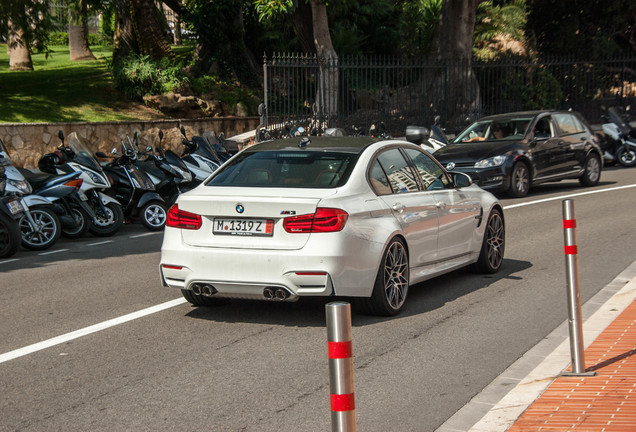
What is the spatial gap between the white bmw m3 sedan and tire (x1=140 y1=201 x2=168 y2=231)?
635 centimetres

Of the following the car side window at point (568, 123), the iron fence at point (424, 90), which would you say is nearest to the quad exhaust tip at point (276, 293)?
the car side window at point (568, 123)

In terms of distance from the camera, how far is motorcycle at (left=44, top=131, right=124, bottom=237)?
13.7 meters

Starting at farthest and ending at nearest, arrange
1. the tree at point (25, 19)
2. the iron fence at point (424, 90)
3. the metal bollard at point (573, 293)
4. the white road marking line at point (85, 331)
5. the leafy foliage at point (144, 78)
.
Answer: the leafy foliage at point (144, 78), the tree at point (25, 19), the iron fence at point (424, 90), the white road marking line at point (85, 331), the metal bollard at point (573, 293)

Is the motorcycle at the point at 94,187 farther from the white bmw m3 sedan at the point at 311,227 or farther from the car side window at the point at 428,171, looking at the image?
the car side window at the point at 428,171

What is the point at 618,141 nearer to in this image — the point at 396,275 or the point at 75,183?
the point at 75,183

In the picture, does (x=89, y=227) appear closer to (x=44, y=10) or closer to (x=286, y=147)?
(x=286, y=147)

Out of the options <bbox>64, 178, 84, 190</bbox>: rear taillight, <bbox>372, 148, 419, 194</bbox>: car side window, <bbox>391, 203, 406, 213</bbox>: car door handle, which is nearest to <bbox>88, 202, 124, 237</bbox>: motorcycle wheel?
<bbox>64, 178, 84, 190</bbox>: rear taillight

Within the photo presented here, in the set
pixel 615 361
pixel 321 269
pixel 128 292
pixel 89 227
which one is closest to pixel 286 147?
pixel 321 269

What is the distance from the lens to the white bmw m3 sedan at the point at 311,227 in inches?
277

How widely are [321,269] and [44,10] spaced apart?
21319 mm

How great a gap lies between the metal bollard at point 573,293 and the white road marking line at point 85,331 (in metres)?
3.86

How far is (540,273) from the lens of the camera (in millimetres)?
9891

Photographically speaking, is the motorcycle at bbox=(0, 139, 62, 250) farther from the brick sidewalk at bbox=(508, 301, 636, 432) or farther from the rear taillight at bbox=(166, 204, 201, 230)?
the brick sidewalk at bbox=(508, 301, 636, 432)

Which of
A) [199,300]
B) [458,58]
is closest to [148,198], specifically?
[199,300]
